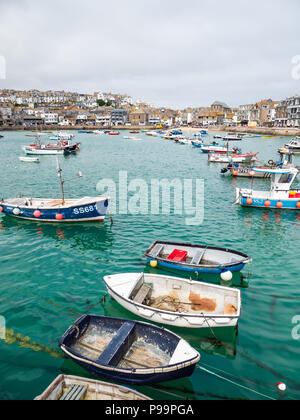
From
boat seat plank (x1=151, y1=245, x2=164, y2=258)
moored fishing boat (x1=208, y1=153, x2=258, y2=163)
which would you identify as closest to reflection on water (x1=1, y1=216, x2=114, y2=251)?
boat seat plank (x1=151, y1=245, x2=164, y2=258)

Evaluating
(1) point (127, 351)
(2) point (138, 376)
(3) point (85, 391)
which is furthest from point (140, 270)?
(3) point (85, 391)

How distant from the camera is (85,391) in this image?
841 centimetres

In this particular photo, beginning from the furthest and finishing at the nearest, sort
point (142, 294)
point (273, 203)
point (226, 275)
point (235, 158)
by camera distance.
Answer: point (235, 158) → point (273, 203) → point (226, 275) → point (142, 294)

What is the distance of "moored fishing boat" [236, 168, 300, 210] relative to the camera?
1097 inches

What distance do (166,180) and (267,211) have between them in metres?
18.6

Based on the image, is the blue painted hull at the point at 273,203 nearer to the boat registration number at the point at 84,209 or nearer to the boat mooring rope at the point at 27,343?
the boat registration number at the point at 84,209

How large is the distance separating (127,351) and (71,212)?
16310mm

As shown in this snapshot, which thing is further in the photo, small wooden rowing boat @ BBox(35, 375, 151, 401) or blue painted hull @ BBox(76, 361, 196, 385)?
blue painted hull @ BBox(76, 361, 196, 385)

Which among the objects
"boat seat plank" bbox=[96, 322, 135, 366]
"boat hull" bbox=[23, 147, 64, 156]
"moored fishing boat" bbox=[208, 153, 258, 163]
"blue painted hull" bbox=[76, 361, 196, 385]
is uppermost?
"boat hull" bbox=[23, 147, 64, 156]

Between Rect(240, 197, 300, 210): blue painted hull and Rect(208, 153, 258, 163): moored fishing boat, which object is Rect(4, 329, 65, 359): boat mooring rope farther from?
Rect(208, 153, 258, 163): moored fishing boat

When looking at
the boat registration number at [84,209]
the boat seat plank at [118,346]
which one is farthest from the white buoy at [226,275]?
the boat registration number at [84,209]

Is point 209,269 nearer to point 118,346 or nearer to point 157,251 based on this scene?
point 157,251

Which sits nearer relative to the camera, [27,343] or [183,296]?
[27,343]

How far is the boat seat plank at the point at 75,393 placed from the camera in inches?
320
